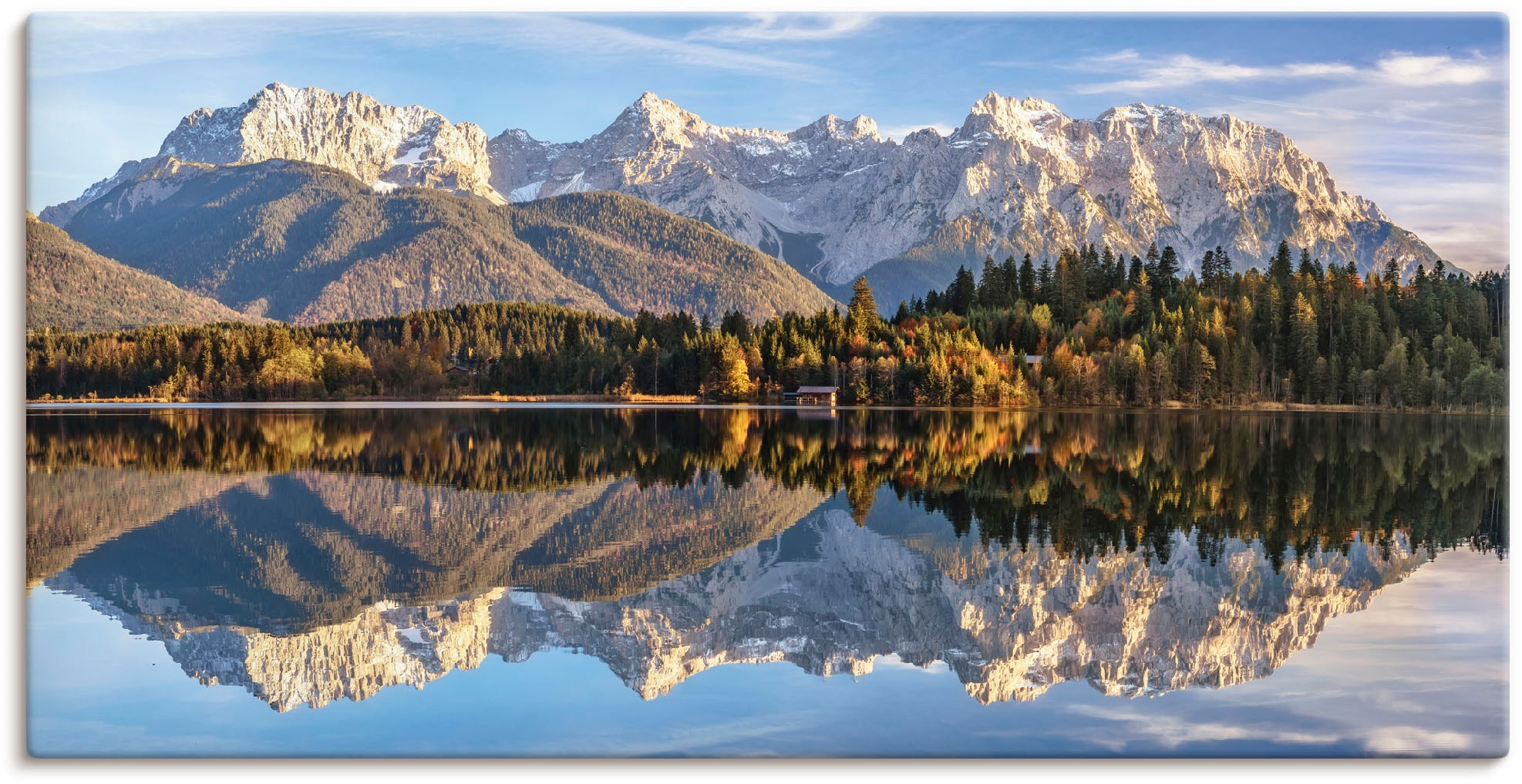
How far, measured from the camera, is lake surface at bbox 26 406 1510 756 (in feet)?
47.5

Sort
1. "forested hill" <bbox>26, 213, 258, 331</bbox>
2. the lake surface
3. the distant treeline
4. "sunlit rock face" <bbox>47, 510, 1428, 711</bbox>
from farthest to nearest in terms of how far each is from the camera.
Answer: the distant treeline
"forested hill" <bbox>26, 213, 258, 331</bbox>
"sunlit rock face" <bbox>47, 510, 1428, 711</bbox>
the lake surface

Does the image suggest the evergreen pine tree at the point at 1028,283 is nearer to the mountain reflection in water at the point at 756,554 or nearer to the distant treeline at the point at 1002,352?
the distant treeline at the point at 1002,352

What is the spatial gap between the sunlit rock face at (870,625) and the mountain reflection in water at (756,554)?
7cm

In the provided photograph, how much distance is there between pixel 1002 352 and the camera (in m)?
115

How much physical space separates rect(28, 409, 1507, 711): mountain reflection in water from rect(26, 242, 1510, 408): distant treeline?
21.7m

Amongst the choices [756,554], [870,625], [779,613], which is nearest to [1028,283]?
[756,554]

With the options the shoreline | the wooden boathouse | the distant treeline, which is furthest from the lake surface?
the wooden boathouse

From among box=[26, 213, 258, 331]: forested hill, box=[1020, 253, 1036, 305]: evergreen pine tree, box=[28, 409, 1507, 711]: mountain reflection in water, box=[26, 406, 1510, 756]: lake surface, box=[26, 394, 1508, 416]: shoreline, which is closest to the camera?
box=[26, 406, 1510, 756]: lake surface

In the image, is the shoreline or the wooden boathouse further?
the wooden boathouse

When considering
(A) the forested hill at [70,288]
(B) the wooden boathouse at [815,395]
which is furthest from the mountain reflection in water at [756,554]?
(B) the wooden boathouse at [815,395]

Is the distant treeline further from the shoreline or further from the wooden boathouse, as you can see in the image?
the wooden boathouse

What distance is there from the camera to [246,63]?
22734mm

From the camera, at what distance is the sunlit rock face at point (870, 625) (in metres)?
16.1

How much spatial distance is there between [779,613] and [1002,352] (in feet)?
324
